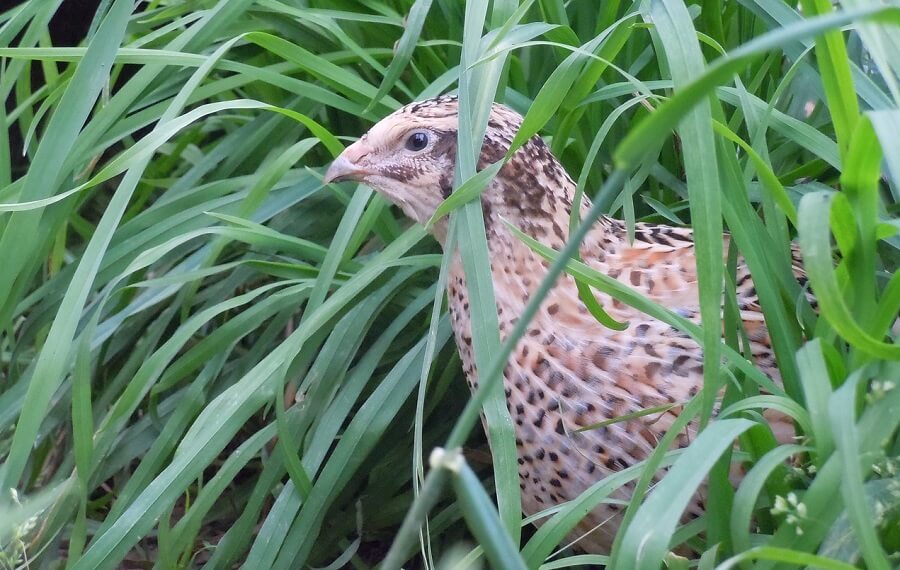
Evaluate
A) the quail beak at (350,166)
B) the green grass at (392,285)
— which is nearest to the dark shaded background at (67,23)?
the green grass at (392,285)

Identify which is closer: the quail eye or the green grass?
the green grass

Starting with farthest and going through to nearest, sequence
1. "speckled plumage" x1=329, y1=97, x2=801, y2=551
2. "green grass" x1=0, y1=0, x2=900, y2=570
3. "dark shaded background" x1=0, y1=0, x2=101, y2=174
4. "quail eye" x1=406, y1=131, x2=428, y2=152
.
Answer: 1. "dark shaded background" x1=0, y1=0, x2=101, y2=174
2. "quail eye" x1=406, y1=131, x2=428, y2=152
3. "speckled plumage" x1=329, y1=97, x2=801, y2=551
4. "green grass" x1=0, y1=0, x2=900, y2=570

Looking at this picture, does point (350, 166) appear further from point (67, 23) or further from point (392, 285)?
point (67, 23)

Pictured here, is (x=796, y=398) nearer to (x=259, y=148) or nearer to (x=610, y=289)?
(x=610, y=289)

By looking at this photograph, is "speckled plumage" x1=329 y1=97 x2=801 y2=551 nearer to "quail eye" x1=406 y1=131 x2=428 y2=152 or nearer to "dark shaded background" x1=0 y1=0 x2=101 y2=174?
"quail eye" x1=406 y1=131 x2=428 y2=152

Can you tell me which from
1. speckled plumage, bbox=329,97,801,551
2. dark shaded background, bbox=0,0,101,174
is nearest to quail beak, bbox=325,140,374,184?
speckled plumage, bbox=329,97,801,551

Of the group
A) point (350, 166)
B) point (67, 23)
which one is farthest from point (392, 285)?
point (67, 23)

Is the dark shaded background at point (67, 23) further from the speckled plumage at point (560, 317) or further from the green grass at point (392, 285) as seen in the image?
the speckled plumage at point (560, 317)
